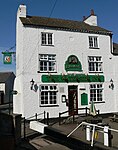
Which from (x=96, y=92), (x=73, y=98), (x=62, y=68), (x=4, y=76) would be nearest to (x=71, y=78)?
(x=62, y=68)

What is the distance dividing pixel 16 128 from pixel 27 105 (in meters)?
8.39

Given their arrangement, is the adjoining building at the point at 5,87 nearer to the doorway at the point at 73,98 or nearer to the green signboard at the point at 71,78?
the doorway at the point at 73,98

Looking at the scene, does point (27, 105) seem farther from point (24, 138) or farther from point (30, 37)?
point (24, 138)

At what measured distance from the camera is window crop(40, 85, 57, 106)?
18.8m

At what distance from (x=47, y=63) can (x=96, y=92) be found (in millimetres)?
5514

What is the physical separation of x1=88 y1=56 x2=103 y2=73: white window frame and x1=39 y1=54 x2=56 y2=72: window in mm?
3676

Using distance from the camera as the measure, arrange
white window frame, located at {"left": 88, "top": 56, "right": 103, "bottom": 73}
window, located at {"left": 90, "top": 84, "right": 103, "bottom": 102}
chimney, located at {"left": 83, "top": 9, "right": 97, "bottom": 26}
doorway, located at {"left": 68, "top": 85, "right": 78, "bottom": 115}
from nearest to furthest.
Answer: doorway, located at {"left": 68, "top": 85, "right": 78, "bottom": 115} < window, located at {"left": 90, "top": 84, "right": 103, "bottom": 102} < white window frame, located at {"left": 88, "top": 56, "right": 103, "bottom": 73} < chimney, located at {"left": 83, "top": 9, "right": 97, "bottom": 26}

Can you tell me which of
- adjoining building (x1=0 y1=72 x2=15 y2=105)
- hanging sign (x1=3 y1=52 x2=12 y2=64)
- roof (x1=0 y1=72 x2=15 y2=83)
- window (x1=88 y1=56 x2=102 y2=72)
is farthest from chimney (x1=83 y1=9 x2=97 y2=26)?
roof (x1=0 y1=72 x2=15 y2=83)

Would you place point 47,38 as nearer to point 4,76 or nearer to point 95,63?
point 95,63

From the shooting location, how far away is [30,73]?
18.5 metres

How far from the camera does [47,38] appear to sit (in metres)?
19.6

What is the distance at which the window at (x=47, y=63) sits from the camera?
19125mm

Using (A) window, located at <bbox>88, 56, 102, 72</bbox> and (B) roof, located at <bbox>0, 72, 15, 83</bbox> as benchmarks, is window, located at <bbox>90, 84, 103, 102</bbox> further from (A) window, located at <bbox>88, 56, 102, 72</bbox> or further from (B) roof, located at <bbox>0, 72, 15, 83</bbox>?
(B) roof, located at <bbox>0, 72, 15, 83</bbox>

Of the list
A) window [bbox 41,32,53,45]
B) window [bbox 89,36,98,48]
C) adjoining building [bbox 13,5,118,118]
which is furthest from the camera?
window [bbox 89,36,98,48]
